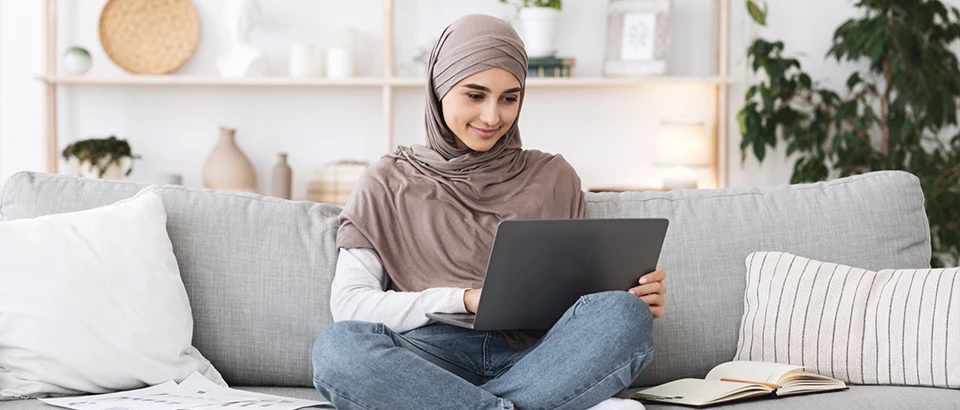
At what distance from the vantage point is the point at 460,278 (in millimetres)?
1766

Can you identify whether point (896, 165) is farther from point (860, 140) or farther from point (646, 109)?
point (646, 109)

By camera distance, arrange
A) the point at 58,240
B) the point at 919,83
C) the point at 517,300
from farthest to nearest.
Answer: the point at 919,83
the point at 58,240
the point at 517,300

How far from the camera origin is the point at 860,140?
136 inches

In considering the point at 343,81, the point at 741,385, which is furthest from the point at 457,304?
the point at 343,81

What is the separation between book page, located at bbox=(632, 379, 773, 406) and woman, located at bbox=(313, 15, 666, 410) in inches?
5.6

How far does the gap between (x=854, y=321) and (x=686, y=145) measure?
189cm

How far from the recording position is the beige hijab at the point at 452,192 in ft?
5.85

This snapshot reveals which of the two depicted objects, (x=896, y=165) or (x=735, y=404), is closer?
(x=735, y=404)

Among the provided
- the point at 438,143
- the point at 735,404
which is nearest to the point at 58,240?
the point at 438,143

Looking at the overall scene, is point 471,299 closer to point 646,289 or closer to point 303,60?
point 646,289

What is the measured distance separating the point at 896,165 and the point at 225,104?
8.52ft

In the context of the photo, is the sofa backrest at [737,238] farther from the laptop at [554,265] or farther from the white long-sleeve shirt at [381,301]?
the white long-sleeve shirt at [381,301]


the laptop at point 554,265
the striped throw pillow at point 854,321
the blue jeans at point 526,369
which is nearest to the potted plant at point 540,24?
the striped throw pillow at point 854,321

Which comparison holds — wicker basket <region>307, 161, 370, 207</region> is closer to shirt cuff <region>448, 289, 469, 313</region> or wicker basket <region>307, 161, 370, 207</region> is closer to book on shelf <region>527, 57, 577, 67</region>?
book on shelf <region>527, 57, 577, 67</region>
